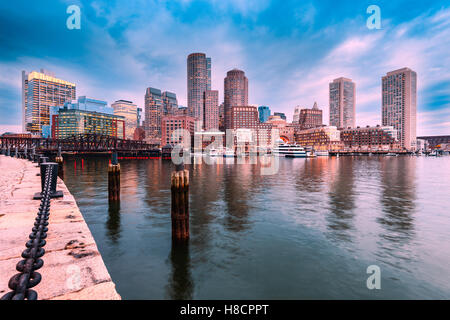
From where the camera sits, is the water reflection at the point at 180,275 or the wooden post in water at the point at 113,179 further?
the wooden post in water at the point at 113,179

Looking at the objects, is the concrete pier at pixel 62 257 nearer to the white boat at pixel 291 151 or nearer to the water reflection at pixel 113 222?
the water reflection at pixel 113 222

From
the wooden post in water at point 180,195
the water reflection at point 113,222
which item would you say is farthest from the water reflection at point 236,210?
the water reflection at point 113,222

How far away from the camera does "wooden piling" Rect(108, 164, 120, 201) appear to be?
20.4 meters

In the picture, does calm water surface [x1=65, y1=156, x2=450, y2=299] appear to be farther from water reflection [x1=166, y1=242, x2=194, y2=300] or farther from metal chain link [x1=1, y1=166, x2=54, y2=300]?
metal chain link [x1=1, y1=166, x2=54, y2=300]

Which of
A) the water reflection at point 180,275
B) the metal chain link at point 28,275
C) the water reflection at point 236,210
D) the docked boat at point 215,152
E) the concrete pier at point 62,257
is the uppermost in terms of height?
the docked boat at point 215,152

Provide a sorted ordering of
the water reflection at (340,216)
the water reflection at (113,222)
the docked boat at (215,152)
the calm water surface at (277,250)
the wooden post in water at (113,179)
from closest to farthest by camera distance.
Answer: the calm water surface at (277,250) < the water reflection at (113,222) < the water reflection at (340,216) < the wooden post in water at (113,179) < the docked boat at (215,152)

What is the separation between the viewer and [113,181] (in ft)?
70.0

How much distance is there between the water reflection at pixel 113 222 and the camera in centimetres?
1412

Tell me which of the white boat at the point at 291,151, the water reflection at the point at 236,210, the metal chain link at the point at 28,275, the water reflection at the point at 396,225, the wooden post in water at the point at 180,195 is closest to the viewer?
the metal chain link at the point at 28,275

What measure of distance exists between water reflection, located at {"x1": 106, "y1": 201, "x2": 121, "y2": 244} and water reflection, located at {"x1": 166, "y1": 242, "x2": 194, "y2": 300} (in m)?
4.17

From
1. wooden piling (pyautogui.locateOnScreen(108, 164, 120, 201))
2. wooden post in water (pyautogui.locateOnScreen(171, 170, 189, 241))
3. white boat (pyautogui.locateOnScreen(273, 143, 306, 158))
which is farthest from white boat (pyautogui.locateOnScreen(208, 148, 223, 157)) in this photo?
wooden post in water (pyautogui.locateOnScreen(171, 170, 189, 241))

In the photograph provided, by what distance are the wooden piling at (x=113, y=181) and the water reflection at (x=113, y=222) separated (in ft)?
2.31

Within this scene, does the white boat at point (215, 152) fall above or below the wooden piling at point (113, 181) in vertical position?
above
